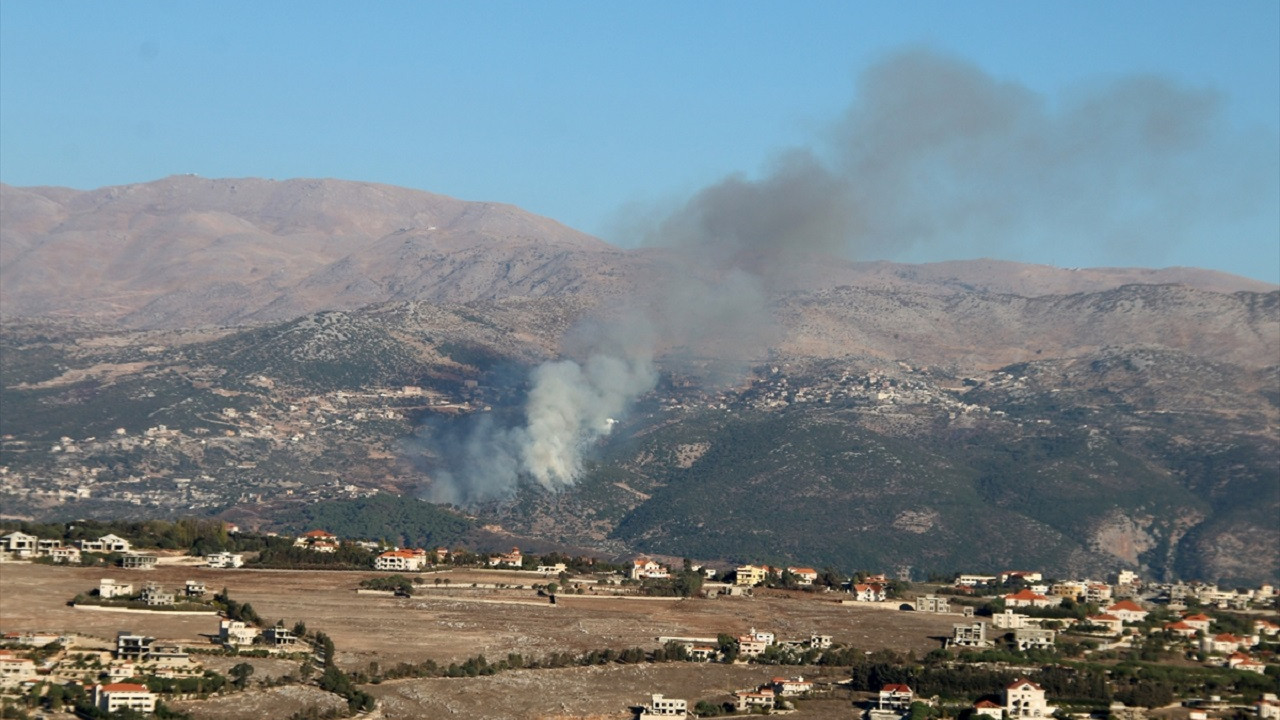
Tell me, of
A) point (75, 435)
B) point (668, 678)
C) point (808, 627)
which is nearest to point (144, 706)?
point (668, 678)

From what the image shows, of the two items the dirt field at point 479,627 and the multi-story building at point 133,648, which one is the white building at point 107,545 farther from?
the multi-story building at point 133,648

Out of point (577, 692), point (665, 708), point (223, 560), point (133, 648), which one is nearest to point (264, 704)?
point (133, 648)

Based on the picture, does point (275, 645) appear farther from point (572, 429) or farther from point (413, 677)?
point (572, 429)

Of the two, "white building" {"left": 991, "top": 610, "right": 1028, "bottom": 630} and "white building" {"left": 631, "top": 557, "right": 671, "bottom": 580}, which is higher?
"white building" {"left": 631, "top": 557, "right": 671, "bottom": 580}

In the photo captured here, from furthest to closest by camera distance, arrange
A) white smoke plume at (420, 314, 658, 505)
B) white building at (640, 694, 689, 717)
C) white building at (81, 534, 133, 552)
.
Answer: white smoke plume at (420, 314, 658, 505) → white building at (81, 534, 133, 552) → white building at (640, 694, 689, 717)

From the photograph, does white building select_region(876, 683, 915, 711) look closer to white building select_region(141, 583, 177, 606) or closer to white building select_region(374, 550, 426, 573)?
white building select_region(141, 583, 177, 606)

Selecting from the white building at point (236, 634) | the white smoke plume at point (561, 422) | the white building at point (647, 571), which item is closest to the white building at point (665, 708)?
the white building at point (236, 634)

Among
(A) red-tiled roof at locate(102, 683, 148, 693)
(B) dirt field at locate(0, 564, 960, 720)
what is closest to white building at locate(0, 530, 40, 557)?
(B) dirt field at locate(0, 564, 960, 720)
